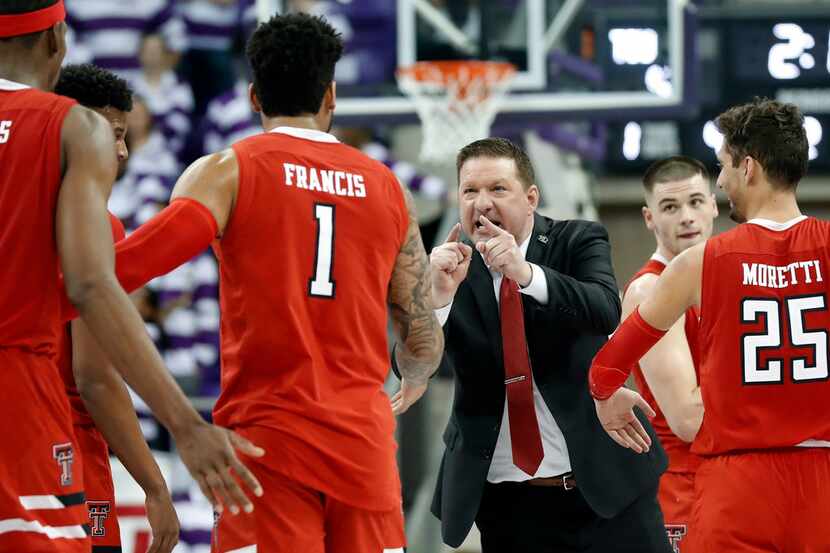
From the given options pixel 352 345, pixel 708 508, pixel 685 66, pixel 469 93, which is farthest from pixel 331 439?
pixel 685 66

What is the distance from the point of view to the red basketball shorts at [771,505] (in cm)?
424

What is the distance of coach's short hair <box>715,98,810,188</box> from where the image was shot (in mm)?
4543

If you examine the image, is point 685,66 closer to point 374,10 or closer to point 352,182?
point 374,10

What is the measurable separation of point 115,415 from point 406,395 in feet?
3.48

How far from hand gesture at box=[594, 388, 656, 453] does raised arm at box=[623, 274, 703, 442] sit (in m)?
0.58

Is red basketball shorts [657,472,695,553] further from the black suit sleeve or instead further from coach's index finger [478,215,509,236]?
coach's index finger [478,215,509,236]

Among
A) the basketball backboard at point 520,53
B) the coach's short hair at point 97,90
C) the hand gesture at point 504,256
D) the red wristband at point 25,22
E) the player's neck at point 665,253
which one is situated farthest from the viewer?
the basketball backboard at point 520,53

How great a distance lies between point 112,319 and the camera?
3.37 metres

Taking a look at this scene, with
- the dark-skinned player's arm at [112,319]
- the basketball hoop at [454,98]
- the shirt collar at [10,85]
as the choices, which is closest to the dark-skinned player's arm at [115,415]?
the dark-skinned player's arm at [112,319]

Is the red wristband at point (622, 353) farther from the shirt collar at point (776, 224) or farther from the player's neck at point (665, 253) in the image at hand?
the player's neck at point (665, 253)

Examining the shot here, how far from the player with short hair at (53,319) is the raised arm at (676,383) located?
2.42 metres

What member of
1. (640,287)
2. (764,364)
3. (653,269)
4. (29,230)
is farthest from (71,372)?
(653,269)

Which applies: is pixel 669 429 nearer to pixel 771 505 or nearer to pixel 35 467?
pixel 771 505

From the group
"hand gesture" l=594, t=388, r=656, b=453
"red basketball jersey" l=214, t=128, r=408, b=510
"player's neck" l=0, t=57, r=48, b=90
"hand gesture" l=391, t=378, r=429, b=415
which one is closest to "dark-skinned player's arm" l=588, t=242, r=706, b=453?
"hand gesture" l=594, t=388, r=656, b=453
